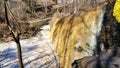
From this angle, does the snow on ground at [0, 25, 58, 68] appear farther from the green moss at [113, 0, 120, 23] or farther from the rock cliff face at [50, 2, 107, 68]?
the green moss at [113, 0, 120, 23]

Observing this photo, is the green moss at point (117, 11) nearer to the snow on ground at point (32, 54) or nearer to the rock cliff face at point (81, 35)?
the rock cliff face at point (81, 35)

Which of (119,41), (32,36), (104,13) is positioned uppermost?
(104,13)

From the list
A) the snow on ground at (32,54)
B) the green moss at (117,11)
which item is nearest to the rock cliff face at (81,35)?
the green moss at (117,11)

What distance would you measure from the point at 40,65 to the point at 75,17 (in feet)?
7.26

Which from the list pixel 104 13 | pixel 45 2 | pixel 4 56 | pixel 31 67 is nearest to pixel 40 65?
pixel 31 67

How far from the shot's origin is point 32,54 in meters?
11.9

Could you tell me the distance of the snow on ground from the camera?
10.6 meters

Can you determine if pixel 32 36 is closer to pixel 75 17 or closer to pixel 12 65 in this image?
pixel 12 65

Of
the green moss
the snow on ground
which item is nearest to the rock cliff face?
the green moss

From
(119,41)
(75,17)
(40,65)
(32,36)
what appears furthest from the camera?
(32,36)

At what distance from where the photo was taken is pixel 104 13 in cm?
851

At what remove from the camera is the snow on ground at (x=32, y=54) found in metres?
10.6

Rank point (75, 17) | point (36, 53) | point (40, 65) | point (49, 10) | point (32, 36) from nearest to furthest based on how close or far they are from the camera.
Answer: point (75, 17) → point (40, 65) → point (36, 53) → point (32, 36) → point (49, 10)

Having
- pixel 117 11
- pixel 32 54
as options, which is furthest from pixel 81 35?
pixel 32 54
